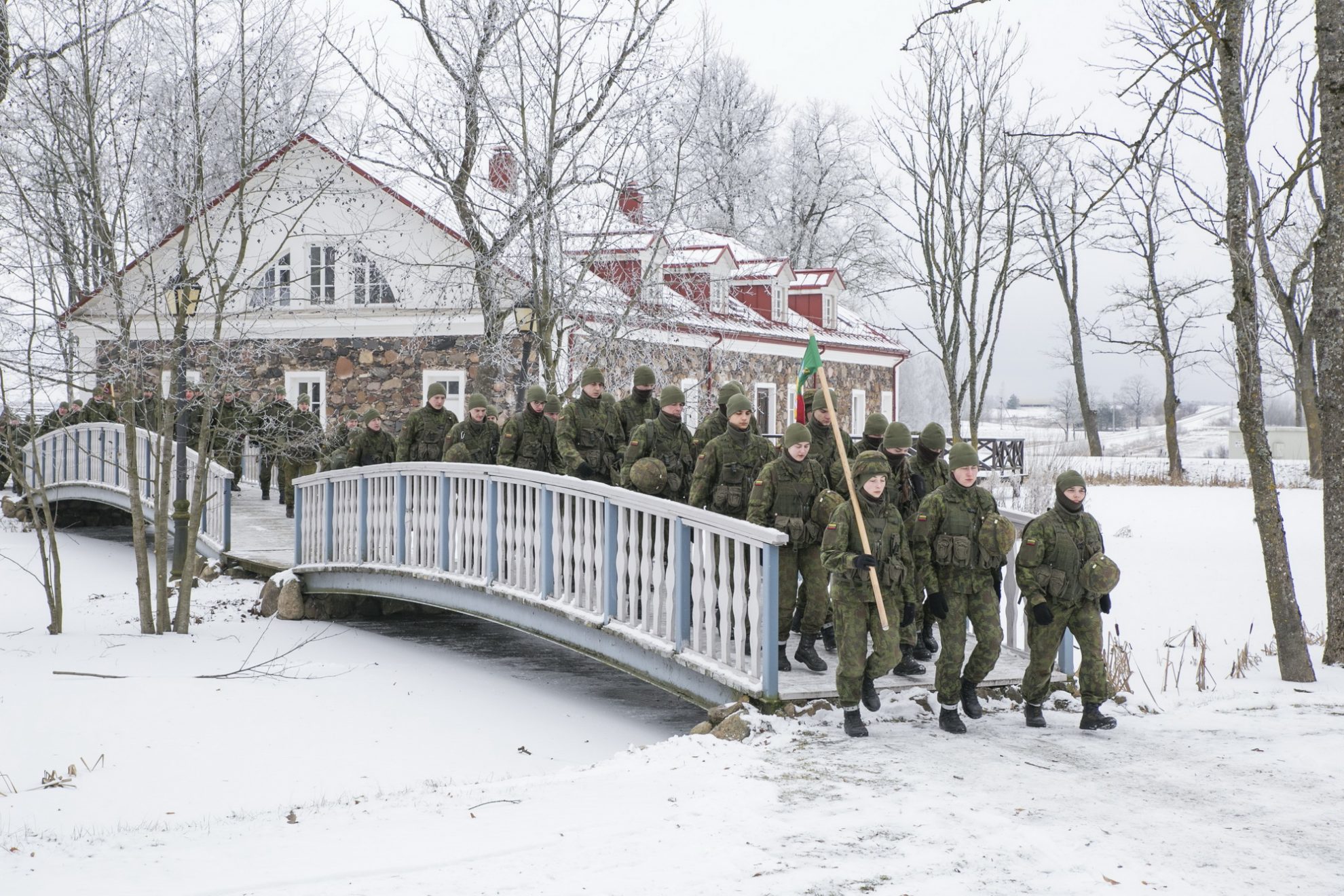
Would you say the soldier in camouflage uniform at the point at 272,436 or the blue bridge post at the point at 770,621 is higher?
the soldier in camouflage uniform at the point at 272,436

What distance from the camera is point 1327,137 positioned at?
8.85 meters

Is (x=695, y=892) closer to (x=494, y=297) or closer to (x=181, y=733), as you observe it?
(x=181, y=733)

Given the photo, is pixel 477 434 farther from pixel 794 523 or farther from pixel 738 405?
pixel 794 523

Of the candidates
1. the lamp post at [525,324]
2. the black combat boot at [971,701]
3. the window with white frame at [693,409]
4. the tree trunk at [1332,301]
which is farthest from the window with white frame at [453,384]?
the black combat boot at [971,701]

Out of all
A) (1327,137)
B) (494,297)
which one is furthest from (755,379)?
(1327,137)

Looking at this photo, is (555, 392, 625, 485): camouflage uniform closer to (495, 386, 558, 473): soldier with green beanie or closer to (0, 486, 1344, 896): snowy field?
(495, 386, 558, 473): soldier with green beanie

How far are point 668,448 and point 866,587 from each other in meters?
2.66

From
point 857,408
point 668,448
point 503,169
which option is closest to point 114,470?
point 503,169

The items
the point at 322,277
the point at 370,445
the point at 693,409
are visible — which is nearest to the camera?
the point at 370,445

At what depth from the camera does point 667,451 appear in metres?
8.72

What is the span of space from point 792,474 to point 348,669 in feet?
16.3

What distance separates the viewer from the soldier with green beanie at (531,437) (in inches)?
407

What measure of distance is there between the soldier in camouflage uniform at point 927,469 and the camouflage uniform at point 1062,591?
1076mm

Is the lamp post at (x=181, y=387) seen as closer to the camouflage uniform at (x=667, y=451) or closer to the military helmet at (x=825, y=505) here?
the camouflage uniform at (x=667, y=451)
